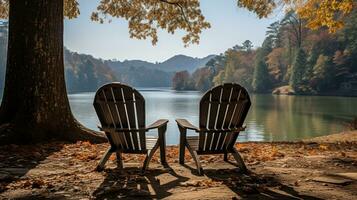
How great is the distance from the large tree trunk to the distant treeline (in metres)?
43.0

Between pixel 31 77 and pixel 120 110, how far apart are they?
9.00ft

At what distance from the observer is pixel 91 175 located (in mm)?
3889

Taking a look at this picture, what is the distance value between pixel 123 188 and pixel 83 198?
16.0 inches

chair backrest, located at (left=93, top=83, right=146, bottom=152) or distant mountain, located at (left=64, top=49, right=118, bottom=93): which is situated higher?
distant mountain, located at (left=64, top=49, right=118, bottom=93)

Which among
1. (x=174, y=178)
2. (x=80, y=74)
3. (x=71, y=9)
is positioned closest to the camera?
(x=174, y=178)

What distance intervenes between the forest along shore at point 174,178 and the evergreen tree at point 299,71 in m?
58.8

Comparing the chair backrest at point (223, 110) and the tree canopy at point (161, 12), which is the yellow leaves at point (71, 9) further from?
the chair backrest at point (223, 110)

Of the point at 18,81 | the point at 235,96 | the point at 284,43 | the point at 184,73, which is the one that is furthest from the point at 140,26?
the point at 184,73

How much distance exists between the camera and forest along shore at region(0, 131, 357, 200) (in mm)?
3175

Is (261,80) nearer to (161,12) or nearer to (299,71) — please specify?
(299,71)

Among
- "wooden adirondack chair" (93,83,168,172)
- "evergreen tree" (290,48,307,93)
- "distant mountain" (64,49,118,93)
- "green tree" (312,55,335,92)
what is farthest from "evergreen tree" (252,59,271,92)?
"wooden adirondack chair" (93,83,168,172)

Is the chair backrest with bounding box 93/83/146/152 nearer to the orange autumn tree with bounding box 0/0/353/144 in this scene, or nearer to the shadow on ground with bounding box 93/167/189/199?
the shadow on ground with bounding box 93/167/189/199

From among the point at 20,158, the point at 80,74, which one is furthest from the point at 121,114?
the point at 80,74

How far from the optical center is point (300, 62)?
203 feet
